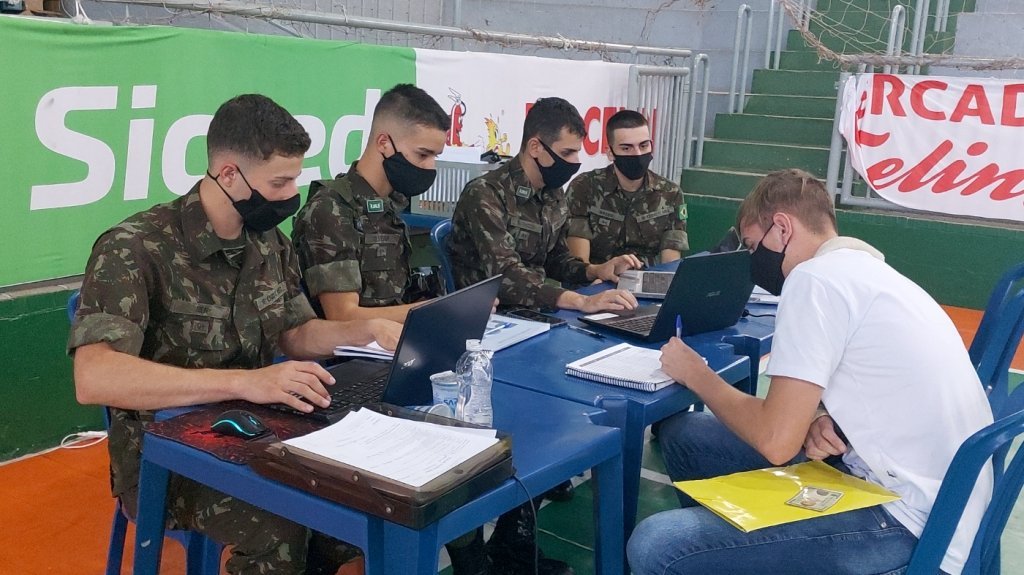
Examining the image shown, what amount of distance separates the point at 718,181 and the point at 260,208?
5.28m

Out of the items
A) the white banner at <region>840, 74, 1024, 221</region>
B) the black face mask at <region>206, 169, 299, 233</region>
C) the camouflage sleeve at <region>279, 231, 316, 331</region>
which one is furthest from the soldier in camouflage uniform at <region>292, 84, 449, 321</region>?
the white banner at <region>840, 74, 1024, 221</region>

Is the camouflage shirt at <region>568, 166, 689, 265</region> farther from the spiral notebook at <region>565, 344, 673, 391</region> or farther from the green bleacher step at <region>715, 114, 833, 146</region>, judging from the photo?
the green bleacher step at <region>715, 114, 833, 146</region>

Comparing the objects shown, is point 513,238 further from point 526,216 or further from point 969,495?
point 969,495

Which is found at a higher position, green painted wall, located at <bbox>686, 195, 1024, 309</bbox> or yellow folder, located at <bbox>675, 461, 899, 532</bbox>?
yellow folder, located at <bbox>675, 461, 899, 532</bbox>

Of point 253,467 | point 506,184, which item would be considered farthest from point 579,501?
point 253,467

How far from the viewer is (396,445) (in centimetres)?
146

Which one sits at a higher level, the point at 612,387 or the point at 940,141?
the point at 940,141

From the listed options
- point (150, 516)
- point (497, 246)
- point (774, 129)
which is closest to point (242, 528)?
point (150, 516)

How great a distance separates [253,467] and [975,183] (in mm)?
5307

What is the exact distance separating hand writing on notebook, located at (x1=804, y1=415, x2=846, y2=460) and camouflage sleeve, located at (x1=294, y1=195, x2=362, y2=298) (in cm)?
123

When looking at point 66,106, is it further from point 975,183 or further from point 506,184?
point 975,183

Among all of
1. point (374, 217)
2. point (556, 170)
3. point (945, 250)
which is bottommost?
point (945, 250)

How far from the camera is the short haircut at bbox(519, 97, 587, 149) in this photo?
305 cm

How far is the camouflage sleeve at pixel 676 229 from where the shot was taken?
3.72m
